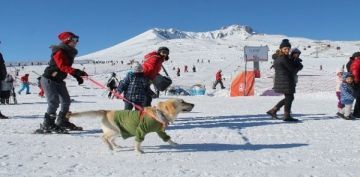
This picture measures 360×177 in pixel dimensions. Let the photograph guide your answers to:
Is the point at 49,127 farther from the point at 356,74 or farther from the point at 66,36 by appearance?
the point at 356,74

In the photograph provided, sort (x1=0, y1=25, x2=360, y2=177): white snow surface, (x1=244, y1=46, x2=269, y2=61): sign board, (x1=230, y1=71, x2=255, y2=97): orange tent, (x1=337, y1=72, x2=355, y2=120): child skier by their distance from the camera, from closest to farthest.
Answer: (x1=0, y1=25, x2=360, y2=177): white snow surface → (x1=337, y1=72, x2=355, y2=120): child skier → (x1=230, y1=71, x2=255, y2=97): orange tent → (x1=244, y1=46, x2=269, y2=61): sign board

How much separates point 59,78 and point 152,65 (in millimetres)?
1566

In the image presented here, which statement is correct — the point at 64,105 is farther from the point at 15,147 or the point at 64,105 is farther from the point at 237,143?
the point at 237,143

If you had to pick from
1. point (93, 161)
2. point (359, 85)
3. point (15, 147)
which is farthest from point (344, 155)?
point (359, 85)

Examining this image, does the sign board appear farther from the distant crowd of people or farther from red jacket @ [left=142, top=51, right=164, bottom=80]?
red jacket @ [left=142, top=51, right=164, bottom=80]

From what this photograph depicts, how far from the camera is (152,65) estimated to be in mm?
8695

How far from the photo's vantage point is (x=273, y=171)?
17.5 ft

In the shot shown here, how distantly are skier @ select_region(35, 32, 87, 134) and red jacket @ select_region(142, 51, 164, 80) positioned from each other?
1.20m

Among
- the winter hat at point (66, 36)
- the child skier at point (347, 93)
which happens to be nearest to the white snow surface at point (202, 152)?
the child skier at point (347, 93)

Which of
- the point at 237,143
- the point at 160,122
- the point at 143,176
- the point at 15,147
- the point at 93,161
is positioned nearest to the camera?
the point at 143,176

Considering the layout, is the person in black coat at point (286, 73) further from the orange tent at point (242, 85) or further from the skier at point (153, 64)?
the orange tent at point (242, 85)

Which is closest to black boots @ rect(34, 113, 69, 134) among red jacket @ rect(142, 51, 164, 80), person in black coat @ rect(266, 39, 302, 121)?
red jacket @ rect(142, 51, 164, 80)

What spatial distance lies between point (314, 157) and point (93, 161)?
103 inches

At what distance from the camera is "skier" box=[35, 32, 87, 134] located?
780 cm
